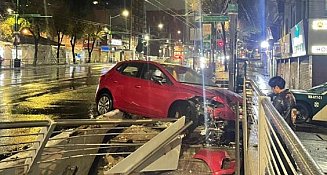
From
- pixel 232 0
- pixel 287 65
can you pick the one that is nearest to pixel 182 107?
pixel 232 0

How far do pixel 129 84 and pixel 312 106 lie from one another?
19.6ft

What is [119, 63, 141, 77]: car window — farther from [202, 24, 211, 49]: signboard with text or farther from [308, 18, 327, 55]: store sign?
[202, 24, 211, 49]: signboard with text

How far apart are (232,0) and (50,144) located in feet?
37.1

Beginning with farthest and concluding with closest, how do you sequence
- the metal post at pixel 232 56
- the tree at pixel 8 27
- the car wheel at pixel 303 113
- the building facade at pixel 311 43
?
1. the tree at pixel 8 27
2. the building facade at pixel 311 43
3. the metal post at pixel 232 56
4. the car wheel at pixel 303 113

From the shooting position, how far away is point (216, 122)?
1042 centimetres

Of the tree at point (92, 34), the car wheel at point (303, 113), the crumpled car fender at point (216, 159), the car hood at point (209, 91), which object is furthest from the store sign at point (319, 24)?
the tree at point (92, 34)

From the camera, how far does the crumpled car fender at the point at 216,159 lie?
7336 millimetres

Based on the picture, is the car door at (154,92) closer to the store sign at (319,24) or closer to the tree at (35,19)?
the store sign at (319,24)

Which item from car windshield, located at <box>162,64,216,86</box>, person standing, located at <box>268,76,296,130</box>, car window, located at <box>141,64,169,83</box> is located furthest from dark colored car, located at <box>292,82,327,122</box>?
person standing, located at <box>268,76,296,130</box>

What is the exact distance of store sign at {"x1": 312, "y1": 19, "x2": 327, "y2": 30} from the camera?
61.2ft

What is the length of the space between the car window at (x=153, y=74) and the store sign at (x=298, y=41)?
10087mm

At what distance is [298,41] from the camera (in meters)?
21.0

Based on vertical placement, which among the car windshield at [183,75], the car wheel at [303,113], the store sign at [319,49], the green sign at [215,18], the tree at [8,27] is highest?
the tree at [8,27]

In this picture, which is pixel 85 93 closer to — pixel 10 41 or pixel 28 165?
pixel 28 165
